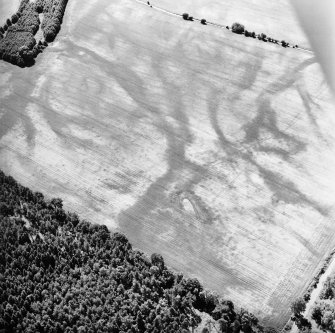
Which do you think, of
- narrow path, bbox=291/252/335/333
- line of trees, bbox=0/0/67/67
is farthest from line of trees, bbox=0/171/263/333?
line of trees, bbox=0/0/67/67

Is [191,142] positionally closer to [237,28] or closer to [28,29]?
[237,28]

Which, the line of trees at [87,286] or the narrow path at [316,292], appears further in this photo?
the narrow path at [316,292]

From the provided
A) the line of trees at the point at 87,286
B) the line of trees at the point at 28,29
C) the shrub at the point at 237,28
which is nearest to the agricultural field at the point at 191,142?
the shrub at the point at 237,28

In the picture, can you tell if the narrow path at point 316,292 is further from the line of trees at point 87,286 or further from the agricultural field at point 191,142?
the line of trees at point 87,286

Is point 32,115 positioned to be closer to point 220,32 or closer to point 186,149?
point 186,149

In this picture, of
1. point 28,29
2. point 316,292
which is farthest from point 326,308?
point 28,29

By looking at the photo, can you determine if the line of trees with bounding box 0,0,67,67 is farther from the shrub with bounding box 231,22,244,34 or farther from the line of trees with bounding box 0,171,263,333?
the line of trees with bounding box 0,171,263,333
